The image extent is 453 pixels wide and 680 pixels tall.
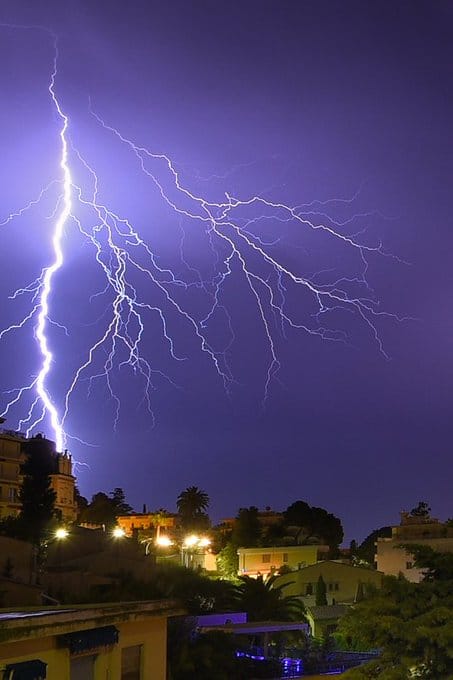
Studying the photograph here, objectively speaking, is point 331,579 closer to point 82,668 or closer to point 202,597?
point 202,597

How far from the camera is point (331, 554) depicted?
55.7m

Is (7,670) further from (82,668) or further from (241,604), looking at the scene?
(241,604)

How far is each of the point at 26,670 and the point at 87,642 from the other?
55.3 inches

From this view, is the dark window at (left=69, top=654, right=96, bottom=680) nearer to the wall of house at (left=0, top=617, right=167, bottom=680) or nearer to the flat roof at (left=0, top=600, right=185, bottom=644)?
the wall of house at (left=0, top=617, right=167, bottom=680)

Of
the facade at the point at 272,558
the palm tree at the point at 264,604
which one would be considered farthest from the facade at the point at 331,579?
the palm tree at the point at 264,604

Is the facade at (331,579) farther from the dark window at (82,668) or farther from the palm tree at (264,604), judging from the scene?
the dark window at (82,668)

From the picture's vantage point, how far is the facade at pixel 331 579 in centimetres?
4153

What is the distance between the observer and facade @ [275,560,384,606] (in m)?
41.5

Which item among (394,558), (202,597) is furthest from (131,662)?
(394,558)

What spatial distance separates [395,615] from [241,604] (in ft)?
67.7

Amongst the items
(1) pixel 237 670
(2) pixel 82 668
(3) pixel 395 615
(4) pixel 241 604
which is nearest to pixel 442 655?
(3) pixel 395 615

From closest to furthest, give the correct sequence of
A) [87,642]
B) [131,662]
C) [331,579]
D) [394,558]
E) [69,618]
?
[69,618], [87,642], [131,662], [331,579], [394,558]

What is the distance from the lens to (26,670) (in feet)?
26.9

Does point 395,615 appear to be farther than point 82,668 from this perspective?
Yes
